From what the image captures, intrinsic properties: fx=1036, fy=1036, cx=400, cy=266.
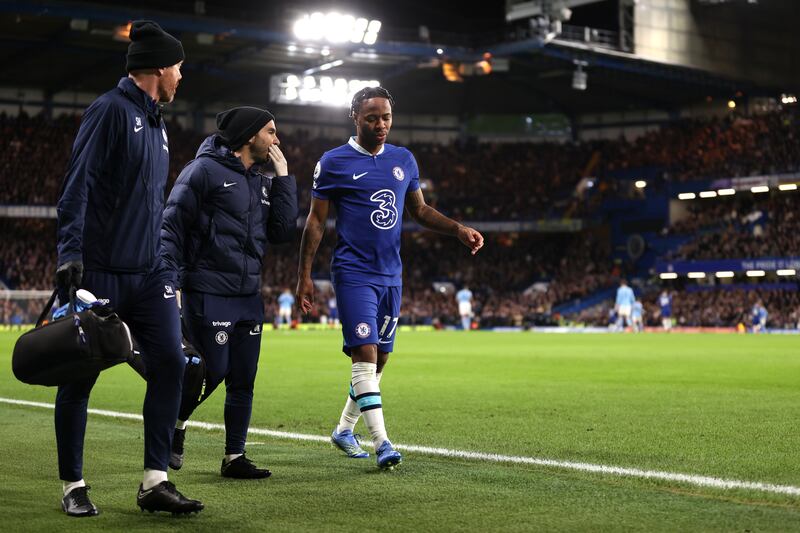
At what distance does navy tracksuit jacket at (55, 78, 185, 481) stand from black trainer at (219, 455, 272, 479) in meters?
1.09

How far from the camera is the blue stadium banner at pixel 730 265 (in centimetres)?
5036

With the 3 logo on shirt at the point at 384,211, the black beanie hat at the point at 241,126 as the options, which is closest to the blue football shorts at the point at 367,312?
the 3 logo on shirt at the point at 384,211

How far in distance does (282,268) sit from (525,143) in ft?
62.3

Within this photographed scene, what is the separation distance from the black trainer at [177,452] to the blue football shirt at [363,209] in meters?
1.49

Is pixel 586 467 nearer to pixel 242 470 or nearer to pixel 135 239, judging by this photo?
pixel 242 470

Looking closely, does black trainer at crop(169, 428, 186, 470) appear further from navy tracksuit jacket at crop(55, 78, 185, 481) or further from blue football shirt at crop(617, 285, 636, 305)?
blue football shirt at crop(617, 285, 636, 305)

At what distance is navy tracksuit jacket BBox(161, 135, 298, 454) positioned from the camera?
6691mm

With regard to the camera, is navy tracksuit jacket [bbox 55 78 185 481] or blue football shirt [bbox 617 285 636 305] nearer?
navy tracksuit jacket [bbox 55 78 185 481]

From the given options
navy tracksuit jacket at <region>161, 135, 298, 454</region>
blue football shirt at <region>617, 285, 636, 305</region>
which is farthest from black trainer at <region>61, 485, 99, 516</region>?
blue football shirt at <region>617, 285, 636, 305</region>

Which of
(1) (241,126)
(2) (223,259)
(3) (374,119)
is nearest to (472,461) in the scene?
(2) (223,259)

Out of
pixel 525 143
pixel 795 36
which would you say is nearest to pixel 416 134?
pixel 525 143

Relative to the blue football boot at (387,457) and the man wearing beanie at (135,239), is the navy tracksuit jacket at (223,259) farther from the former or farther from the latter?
the man wearing beanie at (135,239)

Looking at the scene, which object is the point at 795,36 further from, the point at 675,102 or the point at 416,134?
the point at 416,134

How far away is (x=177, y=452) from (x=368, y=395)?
1.32m
